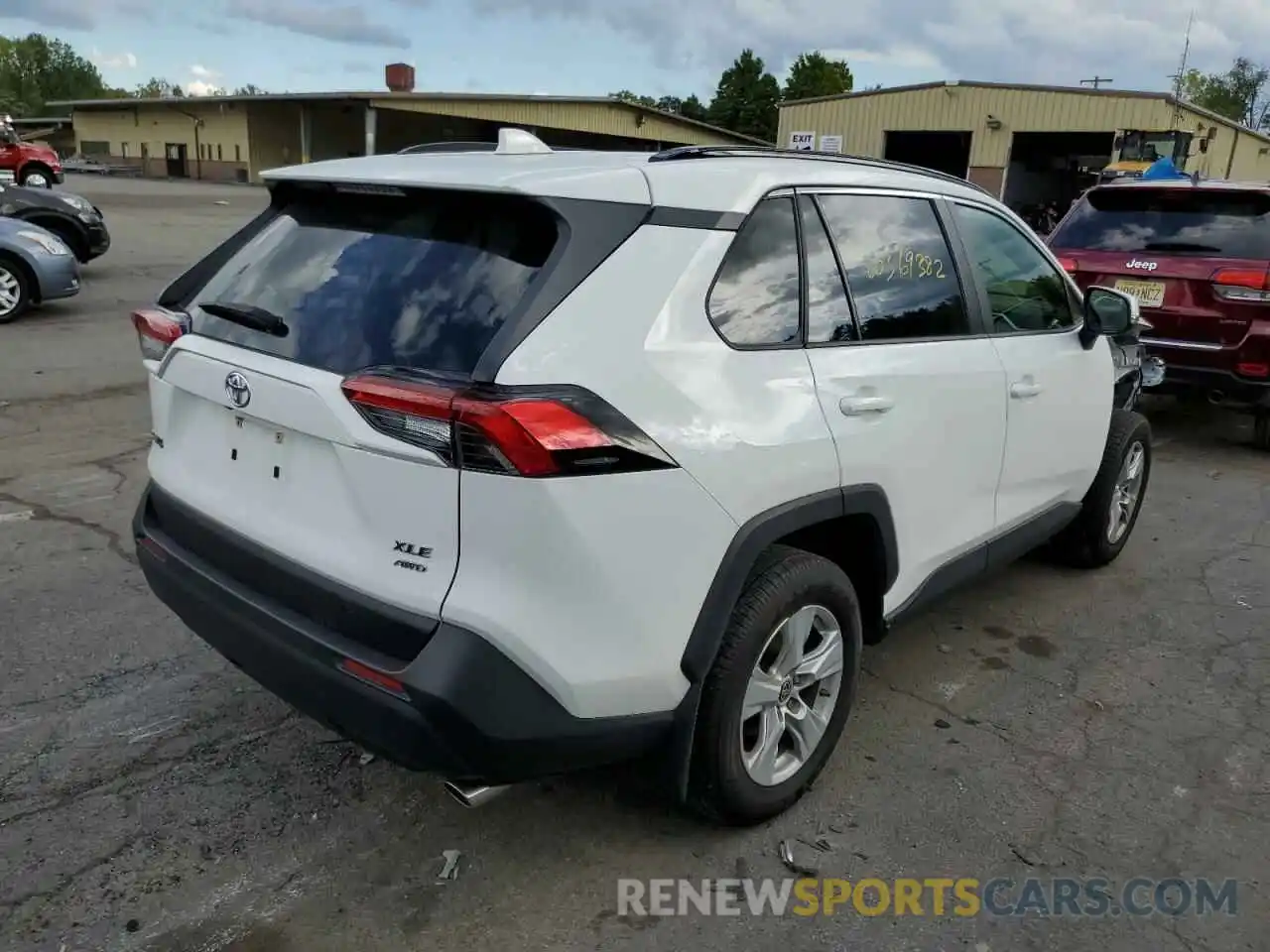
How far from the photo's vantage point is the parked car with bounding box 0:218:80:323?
34.1ft

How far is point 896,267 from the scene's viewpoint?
3.25m

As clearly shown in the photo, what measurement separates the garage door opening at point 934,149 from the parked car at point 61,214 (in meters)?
29.0

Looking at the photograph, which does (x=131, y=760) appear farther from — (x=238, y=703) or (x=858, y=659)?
(x=858, y=659)

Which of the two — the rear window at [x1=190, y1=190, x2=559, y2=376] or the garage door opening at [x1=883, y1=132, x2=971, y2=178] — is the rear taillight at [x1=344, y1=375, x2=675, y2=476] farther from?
the garage door opening at [x1=883, y1=132, x2=971, y2=178]

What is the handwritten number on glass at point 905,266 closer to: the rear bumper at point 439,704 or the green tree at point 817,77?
the rear bumper at point 439,704

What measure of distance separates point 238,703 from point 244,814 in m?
0.65

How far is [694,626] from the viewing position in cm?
244

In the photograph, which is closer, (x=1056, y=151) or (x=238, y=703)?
(x=238, y=703)

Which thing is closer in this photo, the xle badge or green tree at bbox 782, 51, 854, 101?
the xle badge

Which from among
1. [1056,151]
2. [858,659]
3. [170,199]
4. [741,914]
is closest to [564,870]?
[741,914]

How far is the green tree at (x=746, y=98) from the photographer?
236 feet

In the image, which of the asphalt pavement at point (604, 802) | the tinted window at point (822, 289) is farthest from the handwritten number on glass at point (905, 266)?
the asphalt pavement at point (604, 802)

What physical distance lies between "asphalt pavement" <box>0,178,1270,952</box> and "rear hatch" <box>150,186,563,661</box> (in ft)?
2.53

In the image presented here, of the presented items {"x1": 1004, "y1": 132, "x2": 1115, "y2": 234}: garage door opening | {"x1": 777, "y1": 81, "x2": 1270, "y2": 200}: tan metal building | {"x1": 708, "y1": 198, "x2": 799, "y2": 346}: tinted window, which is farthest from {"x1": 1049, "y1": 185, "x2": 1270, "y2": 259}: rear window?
{"x1": 1004, "y1": 132, "x2": 1115, "y2": 234}: garage door opening
